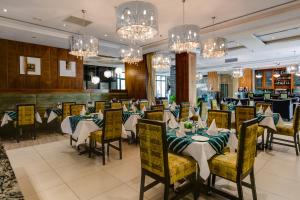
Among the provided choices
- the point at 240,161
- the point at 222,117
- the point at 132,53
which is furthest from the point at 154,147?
the point at 132,53

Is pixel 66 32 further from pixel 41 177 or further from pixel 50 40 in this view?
pixel 41 177

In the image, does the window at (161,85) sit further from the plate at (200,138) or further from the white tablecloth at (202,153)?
the white tablecloth at (202,153)

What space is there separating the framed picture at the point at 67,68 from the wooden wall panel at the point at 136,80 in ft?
8.95

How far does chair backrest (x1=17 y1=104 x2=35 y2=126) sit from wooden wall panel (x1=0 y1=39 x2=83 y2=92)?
6.54ft

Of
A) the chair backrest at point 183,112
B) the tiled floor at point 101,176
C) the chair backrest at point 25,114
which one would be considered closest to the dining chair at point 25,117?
the chair backrest at point 25,114

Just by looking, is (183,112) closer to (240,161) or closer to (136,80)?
(240,161)

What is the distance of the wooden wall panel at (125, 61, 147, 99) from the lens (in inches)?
366

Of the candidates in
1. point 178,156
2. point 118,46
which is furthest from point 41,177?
point 118,46

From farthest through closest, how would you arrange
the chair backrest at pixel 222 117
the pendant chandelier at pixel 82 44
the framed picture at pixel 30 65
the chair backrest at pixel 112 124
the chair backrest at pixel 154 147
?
the framed picture at pixel 30 65
the pendant chandelier at pixel 82 44
the chair backrest at pixel 112 124
the chair backrest at pixel 222 117
the chair backrest at pixel 154 147

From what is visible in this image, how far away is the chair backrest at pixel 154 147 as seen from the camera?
199 cm

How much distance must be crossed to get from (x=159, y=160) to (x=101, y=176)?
1.45m

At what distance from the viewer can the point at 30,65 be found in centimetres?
713

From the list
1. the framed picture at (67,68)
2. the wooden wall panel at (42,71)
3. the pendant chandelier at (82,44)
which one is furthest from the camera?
the framed picture at (67,68)

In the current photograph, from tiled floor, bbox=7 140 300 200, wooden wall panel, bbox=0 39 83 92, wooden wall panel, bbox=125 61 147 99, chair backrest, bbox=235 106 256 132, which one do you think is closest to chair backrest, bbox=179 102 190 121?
chair backrest, bbox=235 106 256 132
